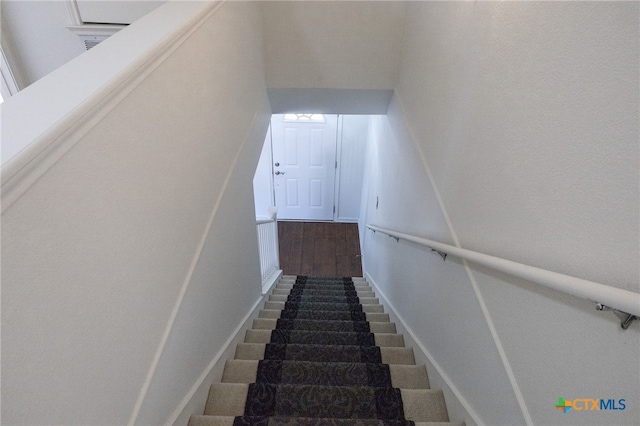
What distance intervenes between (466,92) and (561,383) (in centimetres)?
105

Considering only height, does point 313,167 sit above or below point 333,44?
above

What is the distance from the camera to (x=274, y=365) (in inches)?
66.9

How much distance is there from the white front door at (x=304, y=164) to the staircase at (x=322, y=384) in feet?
11.6

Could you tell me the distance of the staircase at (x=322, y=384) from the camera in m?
1.39

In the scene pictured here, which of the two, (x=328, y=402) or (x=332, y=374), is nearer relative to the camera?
(x=328, y=402)

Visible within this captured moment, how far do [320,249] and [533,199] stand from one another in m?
4.68

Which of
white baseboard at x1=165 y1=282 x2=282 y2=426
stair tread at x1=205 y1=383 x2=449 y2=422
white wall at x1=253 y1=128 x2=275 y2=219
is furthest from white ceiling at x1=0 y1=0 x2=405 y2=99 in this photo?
white wall at x1=253 y1=128 x2=275 y2=219

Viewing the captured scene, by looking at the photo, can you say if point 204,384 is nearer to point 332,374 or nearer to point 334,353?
point 332,374

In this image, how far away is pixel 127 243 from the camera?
33.5 inches

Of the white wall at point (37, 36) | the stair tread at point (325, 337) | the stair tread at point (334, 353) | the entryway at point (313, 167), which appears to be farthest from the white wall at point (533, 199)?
the entryway at point (313, 167)

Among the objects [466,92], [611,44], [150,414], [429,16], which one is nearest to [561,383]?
[611,44]

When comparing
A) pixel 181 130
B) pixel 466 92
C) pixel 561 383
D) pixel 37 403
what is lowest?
pixel 37 403

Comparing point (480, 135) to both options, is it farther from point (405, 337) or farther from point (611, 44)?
point (405, 337)

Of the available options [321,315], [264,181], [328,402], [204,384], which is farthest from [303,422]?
[264,181]
